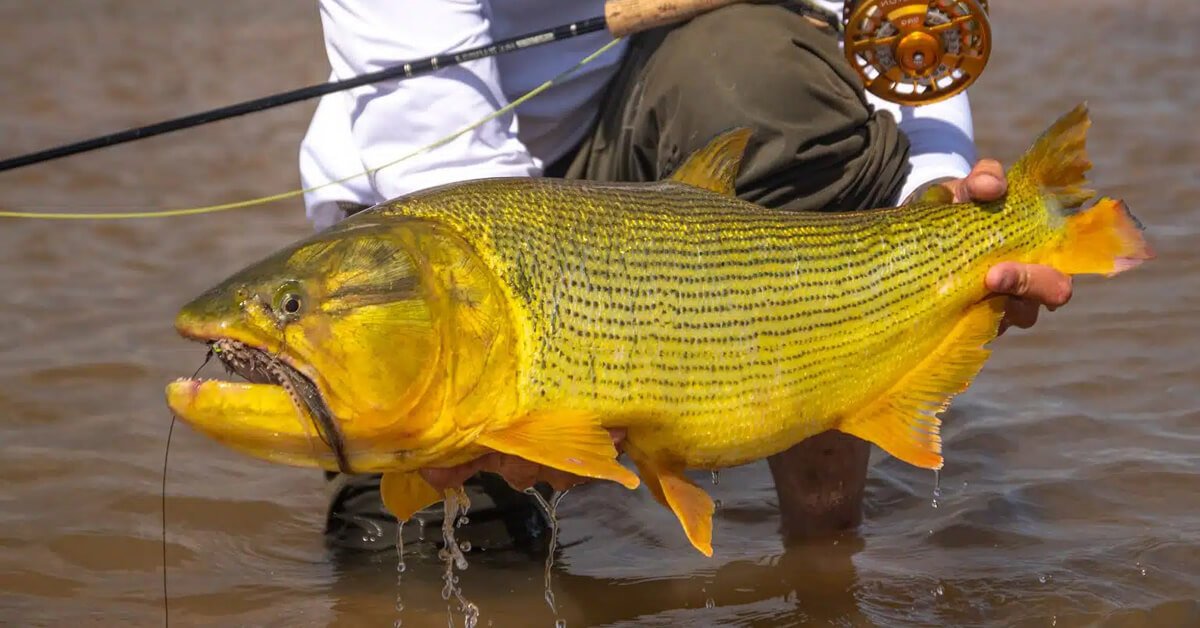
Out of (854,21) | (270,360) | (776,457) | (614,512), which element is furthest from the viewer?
(614,512)

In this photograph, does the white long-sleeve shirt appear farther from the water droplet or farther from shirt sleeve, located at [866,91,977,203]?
the water droplet

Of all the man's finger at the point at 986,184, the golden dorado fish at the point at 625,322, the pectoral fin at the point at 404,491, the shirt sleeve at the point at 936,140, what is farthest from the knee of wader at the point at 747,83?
the pectoral fin at the point at 404,491

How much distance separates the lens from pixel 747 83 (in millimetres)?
3074

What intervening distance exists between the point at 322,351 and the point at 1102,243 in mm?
1538

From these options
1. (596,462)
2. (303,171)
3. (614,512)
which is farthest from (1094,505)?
(303,171)

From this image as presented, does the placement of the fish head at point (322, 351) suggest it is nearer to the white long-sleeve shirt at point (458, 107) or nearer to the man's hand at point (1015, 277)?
the white long-sleeve shirt at point (458, 107)

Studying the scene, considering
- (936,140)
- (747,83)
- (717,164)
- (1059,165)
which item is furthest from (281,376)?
(936,140)

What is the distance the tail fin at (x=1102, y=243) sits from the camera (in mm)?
2730

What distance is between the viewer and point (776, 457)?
3393mm

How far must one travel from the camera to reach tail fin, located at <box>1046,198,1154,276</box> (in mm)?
2730

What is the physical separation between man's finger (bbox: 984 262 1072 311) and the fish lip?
1.30 m

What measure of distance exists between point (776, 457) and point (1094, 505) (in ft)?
2.64

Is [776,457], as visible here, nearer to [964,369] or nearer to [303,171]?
[964,369]

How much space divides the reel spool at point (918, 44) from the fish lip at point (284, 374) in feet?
4.99
